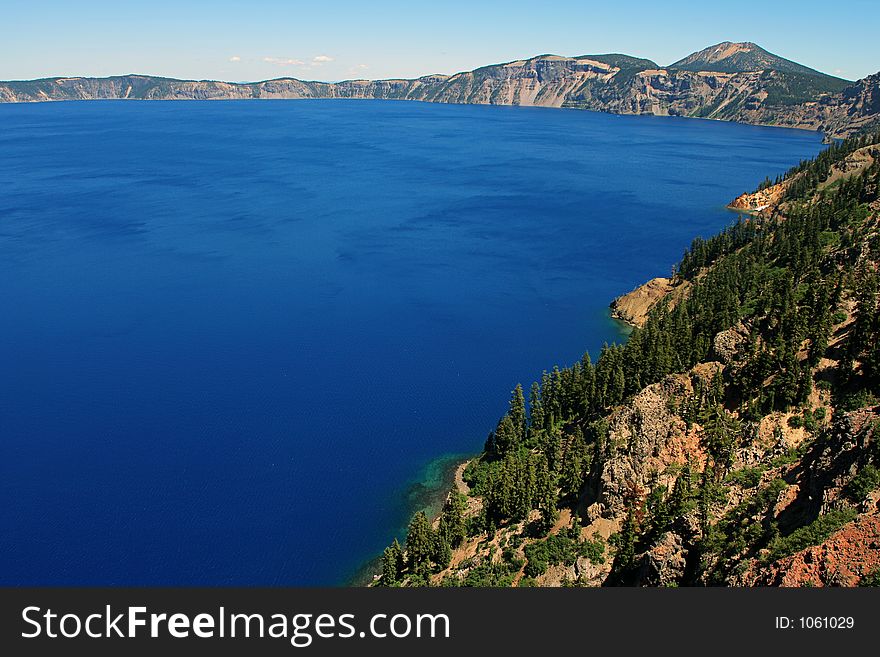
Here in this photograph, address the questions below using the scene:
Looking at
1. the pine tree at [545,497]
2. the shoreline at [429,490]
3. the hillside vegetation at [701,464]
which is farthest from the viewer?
the shoreline at [429,490]

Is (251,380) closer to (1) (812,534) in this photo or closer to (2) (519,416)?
(2) (519,416)

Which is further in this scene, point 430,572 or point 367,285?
→ point 367,285

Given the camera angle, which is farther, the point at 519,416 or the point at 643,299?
the point at 643,299

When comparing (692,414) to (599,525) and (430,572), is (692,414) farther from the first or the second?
(430,572)

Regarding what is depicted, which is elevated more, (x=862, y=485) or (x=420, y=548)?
(x=862, y=485)

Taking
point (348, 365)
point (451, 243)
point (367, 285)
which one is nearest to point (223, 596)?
point (348, 365)

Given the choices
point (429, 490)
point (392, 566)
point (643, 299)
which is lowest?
point (429, 490)

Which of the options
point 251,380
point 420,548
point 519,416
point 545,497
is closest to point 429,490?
point 519,416

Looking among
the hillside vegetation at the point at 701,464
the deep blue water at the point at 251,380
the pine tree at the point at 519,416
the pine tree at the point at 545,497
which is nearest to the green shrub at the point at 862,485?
the hillside vegetation at the point at 701,464

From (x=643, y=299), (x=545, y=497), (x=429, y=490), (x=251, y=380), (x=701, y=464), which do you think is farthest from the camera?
(x=643, y=299)

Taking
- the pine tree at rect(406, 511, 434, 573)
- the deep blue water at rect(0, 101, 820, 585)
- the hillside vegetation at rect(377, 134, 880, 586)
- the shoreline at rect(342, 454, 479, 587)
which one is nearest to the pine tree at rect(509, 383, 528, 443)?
the hillside vegetation at rect(377, 134, 880, 586)

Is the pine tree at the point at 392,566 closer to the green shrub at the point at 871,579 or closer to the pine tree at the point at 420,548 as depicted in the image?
the pine tree at the point at 420,548
